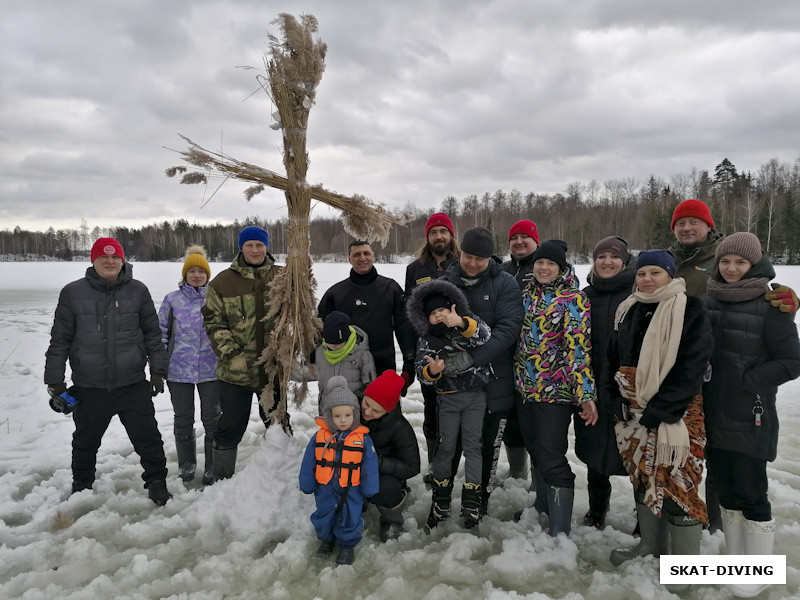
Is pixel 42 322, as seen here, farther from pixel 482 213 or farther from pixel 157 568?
pixel 482 213

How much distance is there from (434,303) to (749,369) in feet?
6.05

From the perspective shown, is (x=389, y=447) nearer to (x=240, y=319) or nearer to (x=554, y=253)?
(x=240, y=319)

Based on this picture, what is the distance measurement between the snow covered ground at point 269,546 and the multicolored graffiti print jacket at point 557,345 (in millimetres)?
990

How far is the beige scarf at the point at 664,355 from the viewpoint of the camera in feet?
8.13

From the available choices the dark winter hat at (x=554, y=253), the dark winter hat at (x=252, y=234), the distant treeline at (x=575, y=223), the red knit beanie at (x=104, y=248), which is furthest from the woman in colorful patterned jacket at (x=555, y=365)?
the distant treeline at (x=575, y=223)

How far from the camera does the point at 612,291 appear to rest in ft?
9.82

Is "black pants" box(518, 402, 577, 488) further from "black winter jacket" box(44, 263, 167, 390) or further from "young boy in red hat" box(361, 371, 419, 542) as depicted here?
"black winter jacket" box(44, 263, 167, 390)

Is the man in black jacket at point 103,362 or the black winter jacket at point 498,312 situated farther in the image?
the man in black jacket at point 103,362

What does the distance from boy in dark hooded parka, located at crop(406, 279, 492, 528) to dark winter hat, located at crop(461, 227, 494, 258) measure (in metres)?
0.30

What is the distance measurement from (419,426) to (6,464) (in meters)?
3.83

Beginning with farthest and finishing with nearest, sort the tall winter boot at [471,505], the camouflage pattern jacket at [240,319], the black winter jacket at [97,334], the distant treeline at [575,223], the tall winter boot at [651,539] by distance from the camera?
the distant treeline at [575,223] < the camouflage pattern jacket at [240,319] < the black winter jacket at [97,334] < the tall winter boot at [471,505] < the tall winter boot at [651,539]

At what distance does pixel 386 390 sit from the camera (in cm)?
306

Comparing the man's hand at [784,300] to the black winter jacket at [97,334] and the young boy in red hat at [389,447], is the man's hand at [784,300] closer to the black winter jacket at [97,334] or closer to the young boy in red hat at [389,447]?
the young boy in red hat at [389,447]

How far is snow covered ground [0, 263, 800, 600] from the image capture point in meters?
2.54
